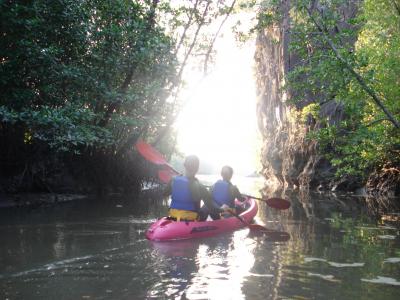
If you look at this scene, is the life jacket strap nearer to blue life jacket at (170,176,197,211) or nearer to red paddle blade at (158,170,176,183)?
blue life jacket at (170,176,197,211)

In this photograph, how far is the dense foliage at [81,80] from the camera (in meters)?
9.89

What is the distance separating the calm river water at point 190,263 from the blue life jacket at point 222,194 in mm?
738

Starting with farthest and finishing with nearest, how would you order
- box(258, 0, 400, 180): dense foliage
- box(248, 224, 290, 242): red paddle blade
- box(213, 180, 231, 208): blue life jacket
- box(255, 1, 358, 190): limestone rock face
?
box(255, 1, 358, 190): limestone rock face < box(258, 0, 400, 180): dense foliage < box(213, 180, 231, 208): blue life jacket < box(248, 224, 290, 242): red paddle blade

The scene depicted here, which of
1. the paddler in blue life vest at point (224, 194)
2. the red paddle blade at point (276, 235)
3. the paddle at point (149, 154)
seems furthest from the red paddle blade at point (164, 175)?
the red paddle blade at point (276, 235)

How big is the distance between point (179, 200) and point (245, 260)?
2.06 meters

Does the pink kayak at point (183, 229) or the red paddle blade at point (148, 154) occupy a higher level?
the red paddle blade at point (148, 154)

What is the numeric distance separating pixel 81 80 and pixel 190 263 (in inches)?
284

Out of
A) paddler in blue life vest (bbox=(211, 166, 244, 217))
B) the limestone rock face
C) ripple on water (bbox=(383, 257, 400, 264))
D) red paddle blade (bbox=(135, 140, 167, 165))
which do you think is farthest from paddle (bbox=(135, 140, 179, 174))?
the limestone rock face

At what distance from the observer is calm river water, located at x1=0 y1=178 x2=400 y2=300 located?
15.1 feet

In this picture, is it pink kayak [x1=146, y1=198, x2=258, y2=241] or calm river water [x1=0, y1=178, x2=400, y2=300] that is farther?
pink kayak [x1=146, y1=198, x2=258, y2=241]

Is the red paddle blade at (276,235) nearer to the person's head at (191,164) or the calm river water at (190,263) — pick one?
the calm river water at (190,263)

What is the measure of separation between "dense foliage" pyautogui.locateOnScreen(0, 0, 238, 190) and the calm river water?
265 cm

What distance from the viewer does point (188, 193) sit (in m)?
7.88

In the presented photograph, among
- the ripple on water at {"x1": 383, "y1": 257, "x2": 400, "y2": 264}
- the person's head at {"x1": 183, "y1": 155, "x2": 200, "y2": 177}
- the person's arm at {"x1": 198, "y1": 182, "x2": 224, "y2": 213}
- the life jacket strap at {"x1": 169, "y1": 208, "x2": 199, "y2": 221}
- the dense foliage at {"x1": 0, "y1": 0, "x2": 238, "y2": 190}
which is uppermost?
the dense foliage at {"x1": 0, "y1": 0, "x2": 238, "y2": 190}
